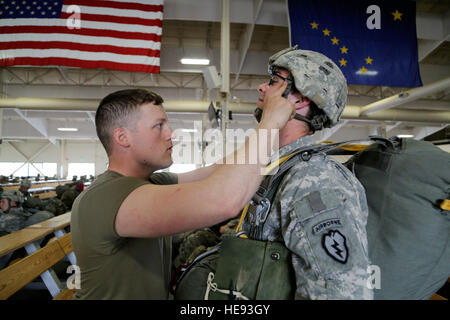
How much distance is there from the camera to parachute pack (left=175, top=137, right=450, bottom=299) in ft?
3.35

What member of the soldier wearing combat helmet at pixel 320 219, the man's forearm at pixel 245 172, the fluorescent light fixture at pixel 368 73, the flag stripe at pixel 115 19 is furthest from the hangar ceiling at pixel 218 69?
the man's forearm at pixel 245 172

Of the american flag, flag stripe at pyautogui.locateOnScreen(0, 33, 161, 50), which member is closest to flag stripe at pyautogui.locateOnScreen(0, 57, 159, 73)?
the american flag

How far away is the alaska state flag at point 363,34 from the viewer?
5465 mm

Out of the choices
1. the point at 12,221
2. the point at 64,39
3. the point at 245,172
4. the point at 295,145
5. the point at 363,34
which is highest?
the point at 363,34

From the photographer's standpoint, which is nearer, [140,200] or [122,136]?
[140,200]

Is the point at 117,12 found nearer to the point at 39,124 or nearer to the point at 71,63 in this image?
the point at 71,63

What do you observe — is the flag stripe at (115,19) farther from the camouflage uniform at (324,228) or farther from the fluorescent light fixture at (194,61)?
the camouflage uniform at (324,228)

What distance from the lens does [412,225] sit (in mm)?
1027

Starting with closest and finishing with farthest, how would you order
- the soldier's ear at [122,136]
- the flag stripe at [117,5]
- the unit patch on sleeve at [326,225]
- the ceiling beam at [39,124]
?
the unit patch on sleeve at [326,225]
the soldier's ear at [122,136]
the flag stripe at [117,5]
the ceiling beam at [39,124]

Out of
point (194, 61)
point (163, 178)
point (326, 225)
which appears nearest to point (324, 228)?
point (326, 225)

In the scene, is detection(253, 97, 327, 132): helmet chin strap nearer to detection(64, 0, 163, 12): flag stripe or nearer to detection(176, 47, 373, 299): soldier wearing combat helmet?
detection(176, 47, 373, 299): soldier wearing combat helmet

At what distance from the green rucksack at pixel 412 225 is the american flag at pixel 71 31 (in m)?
5.27

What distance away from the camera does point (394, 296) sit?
3.45 feet

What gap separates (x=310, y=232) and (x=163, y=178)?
105 centimetres
